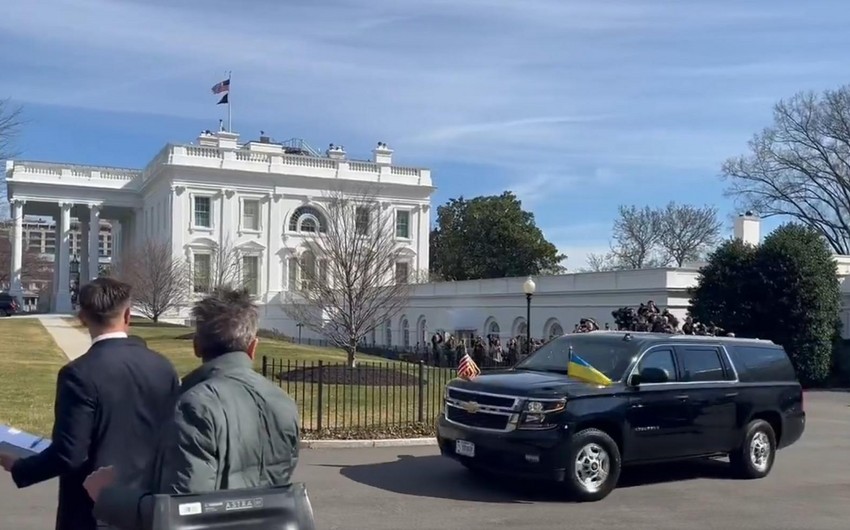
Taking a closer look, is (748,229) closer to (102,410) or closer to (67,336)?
(67,336)

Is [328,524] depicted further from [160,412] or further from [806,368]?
[806,368]

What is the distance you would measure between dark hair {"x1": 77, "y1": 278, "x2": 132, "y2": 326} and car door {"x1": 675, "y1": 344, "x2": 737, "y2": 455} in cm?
843

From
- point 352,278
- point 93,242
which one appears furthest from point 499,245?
point 352,278

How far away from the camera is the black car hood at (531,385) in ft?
33.4

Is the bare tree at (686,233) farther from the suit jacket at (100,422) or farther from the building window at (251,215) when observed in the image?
the suit jacket at (100,422)

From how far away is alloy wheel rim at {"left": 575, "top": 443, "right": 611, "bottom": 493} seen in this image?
1002 centimetres

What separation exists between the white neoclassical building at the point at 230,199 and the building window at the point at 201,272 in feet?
0.48

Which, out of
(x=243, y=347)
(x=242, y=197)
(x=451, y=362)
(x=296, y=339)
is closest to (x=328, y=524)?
(x=243, y=347)

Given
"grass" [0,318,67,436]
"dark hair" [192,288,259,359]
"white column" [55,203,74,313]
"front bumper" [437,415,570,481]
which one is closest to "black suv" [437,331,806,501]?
"front bumper" [437,415,570,481]

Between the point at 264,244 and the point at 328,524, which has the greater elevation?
the point at 264,244

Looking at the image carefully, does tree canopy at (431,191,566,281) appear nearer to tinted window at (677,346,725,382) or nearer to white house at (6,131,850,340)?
white house at (6,131,850,340)

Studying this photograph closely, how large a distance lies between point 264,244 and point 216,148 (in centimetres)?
776

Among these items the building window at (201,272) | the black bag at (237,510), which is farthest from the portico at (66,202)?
the black bag at (237,510)

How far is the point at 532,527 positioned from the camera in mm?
8820
